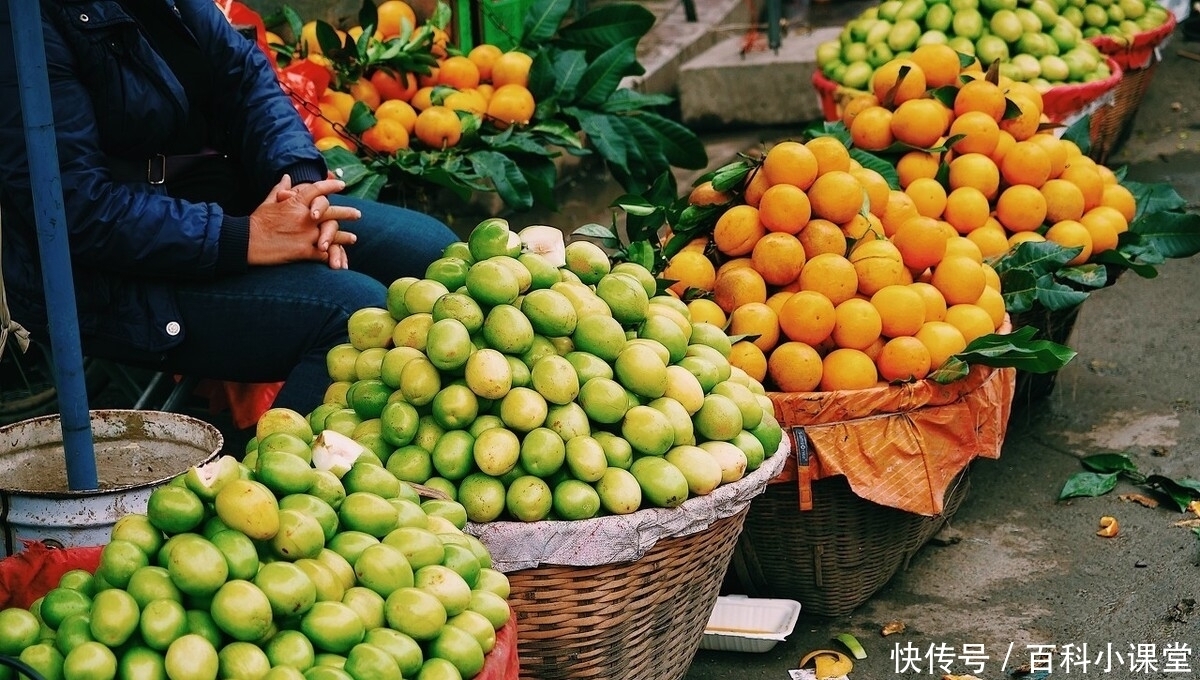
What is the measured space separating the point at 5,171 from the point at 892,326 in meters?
1.96

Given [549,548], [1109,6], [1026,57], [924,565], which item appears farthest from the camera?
[1109,6]

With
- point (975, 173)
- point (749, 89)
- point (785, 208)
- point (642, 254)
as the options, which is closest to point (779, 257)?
point (785, 208)

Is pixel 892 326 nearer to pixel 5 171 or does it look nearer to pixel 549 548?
pixel 549 548

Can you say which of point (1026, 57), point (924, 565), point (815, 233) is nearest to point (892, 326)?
point (815, 233)

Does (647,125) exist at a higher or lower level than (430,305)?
lower

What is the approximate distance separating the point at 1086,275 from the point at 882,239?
2.72 feet

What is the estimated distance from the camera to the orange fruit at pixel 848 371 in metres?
2.91

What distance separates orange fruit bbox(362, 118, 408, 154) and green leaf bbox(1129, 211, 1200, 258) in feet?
7.63

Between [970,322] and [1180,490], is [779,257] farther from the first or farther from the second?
[1180,490]

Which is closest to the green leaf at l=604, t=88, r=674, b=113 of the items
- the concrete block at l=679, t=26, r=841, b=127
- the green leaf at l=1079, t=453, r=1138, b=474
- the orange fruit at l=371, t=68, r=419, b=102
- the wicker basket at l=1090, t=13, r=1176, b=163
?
the orange fruit at l=371, t=68, r=419, b=102

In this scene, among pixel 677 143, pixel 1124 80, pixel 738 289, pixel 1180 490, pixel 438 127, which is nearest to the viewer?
pixel 738 289

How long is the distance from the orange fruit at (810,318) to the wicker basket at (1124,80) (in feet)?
10.2

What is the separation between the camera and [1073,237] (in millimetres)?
3650

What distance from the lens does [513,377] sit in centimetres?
227
